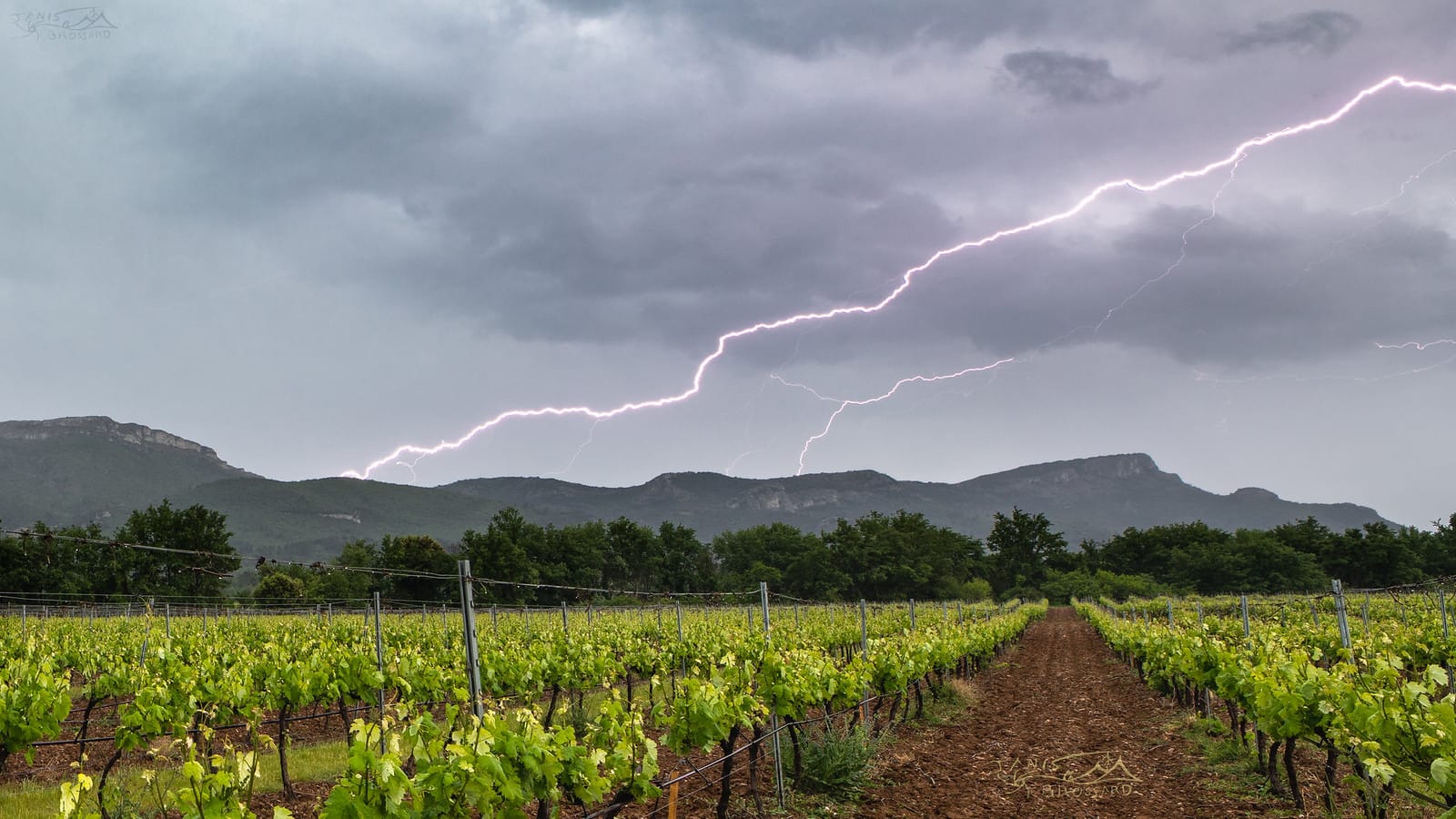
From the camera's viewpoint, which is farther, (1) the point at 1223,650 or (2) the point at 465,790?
(1) the point at 1223,650

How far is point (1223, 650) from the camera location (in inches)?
429

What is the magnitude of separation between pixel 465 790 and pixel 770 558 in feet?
359

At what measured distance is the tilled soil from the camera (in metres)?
9.20

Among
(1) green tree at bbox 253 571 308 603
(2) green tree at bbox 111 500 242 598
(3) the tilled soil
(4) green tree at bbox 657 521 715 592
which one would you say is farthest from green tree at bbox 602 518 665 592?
(3) the tilled soil

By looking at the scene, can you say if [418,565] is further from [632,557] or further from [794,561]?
[794,561]

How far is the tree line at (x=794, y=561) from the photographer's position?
66875mm

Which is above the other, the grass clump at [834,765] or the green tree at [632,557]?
the grass clump at [834,765]

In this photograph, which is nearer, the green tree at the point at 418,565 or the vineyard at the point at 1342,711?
the vineyard at the point at 1342,711

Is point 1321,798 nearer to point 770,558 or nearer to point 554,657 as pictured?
point 554,657

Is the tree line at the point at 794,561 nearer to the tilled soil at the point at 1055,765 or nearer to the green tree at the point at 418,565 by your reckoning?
the green tree at the point at 418,565

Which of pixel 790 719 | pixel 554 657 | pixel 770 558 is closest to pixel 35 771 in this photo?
pixel 554 657

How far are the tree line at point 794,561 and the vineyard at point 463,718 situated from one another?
46119 mm

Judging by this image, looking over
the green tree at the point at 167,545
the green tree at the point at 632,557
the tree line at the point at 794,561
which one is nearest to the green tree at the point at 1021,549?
the tree line at the point at 794,561

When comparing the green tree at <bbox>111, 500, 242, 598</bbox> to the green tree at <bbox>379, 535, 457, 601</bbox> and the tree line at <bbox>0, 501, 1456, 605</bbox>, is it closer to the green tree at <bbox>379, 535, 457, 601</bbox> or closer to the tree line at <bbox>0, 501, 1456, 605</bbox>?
the tree line at <bbox>0, 501, 1456, 605</bbox>
